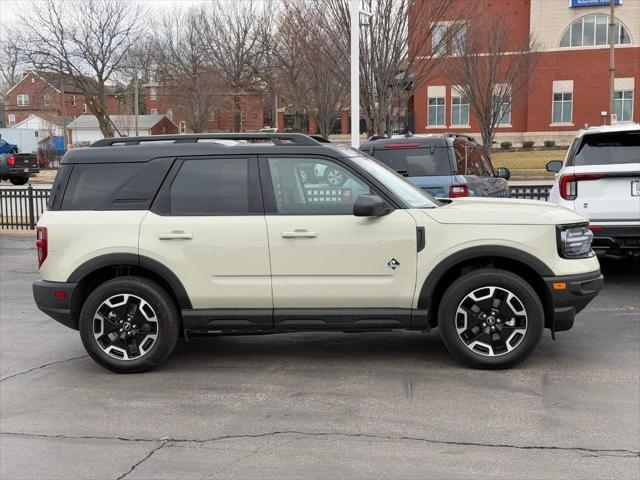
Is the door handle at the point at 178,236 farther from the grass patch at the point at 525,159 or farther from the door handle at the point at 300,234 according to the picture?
the grass patch at the point at 525,159

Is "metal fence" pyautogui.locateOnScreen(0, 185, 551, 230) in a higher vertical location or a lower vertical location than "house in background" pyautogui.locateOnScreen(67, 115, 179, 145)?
lower

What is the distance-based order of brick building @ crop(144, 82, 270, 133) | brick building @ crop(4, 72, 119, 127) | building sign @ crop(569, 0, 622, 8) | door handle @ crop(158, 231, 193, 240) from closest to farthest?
door handle @ crop(158, 231, 193, 240) < building sign @ crop(569, 0, 622, 8) < brick building @ crop(144, 82, 270, 133) < brick building @ crop(4, 72, 119, 127)

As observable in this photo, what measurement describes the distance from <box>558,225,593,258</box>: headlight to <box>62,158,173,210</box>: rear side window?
3.20 metres

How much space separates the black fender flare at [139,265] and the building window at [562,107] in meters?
48.2

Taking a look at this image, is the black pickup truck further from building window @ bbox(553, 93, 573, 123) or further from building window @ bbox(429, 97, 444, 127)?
building window @ bbox(553, 93, 573, 123)

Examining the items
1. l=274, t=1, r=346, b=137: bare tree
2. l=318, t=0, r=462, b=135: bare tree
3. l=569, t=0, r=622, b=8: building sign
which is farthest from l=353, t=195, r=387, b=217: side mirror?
l=569, t=0, r=622, b=8: building sign

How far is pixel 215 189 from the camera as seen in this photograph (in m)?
5.71

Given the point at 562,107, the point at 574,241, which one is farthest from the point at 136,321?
the point at 562,107

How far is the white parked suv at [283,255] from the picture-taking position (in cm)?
547

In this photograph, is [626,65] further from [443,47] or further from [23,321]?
[23,321]

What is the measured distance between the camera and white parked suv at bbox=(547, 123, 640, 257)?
820 centimetres

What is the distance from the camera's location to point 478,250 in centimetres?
543

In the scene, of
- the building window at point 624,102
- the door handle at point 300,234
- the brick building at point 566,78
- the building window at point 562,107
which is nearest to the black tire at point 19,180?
the brick building at point 566,78

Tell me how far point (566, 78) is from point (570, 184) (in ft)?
145
